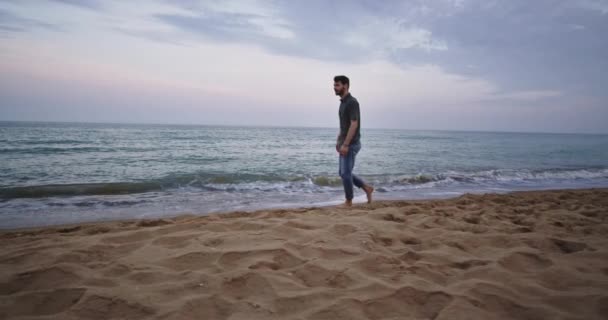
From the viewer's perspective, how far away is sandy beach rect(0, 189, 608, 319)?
1.83 meters

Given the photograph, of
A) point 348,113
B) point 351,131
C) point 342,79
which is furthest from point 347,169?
point 342,79

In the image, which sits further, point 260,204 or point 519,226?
point 260,204

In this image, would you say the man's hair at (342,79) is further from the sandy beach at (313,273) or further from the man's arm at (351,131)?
the sandy beach at (313,273)

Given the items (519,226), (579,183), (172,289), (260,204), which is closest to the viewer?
(172,289)

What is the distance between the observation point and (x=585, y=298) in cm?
191

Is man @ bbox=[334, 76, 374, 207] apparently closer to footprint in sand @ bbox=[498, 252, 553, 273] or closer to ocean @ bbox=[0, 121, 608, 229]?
ocean @ bbox=[0, 121, 608, 229]

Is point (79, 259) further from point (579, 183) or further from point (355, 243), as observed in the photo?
point (579, 183)

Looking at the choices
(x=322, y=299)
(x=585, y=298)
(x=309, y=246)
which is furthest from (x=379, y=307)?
(x=585, y=298)

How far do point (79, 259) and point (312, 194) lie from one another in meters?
5.62

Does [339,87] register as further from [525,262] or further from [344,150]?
[525,262]

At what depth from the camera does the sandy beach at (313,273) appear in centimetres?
183

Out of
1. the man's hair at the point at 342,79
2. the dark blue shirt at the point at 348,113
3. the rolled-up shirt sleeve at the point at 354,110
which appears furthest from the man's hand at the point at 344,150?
the man's hair at the point at 342,79

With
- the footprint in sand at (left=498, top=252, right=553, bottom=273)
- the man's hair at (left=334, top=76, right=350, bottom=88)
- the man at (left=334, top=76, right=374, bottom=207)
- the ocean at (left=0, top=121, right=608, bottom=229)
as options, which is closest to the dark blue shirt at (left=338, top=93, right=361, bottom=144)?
the man at (left=334, top=76, right=374, bottom=207)

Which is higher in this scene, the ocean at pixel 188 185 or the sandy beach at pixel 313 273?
the sandy beach at pixel 313 273
